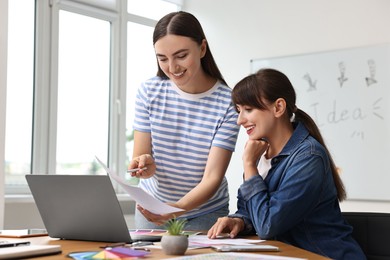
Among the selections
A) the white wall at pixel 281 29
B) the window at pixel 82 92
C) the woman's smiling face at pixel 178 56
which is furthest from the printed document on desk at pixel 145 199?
the white wall at pixel 281 29

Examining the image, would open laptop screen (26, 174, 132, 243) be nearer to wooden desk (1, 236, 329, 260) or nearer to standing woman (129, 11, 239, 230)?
wooden desk (1, 236, 329, 260)

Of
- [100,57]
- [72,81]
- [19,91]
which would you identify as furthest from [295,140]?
[100,57]

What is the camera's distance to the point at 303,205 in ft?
5.14

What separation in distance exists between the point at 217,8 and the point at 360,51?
1284 mm

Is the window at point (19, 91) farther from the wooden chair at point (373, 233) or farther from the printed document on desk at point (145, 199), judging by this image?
the wooden chair at point (373, 233)

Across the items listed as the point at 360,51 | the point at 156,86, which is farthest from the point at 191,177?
the point at 360,51

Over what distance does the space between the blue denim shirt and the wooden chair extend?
40 millimetres

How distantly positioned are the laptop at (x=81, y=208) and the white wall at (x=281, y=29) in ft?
9.15

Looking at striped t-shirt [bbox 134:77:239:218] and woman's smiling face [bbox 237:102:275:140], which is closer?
woman's smiling face [bbox 237:102:275:140]

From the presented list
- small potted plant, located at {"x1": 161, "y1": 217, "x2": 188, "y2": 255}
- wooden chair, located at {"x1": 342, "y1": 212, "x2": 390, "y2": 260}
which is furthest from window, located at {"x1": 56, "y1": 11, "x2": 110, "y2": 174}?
small potted plant, located at {"x1": 161, "y1": 217, "x2": 188, "y2": 255}

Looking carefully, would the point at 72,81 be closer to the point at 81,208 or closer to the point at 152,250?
the point at 81,208

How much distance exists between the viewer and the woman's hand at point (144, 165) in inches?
72.5

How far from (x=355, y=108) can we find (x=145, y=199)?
2.86 m

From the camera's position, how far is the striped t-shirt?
1.94 metres
